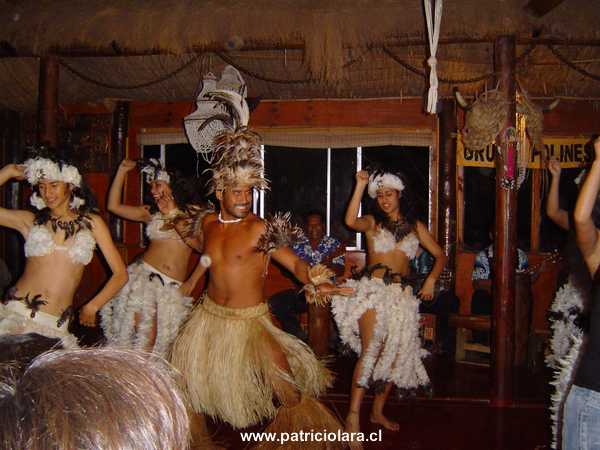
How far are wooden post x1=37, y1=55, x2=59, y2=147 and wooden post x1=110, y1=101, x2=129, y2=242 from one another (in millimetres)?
2311

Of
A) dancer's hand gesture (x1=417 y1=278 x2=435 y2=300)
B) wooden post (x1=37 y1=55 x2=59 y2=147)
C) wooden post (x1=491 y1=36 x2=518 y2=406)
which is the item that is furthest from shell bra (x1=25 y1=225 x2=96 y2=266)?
wooden post (x1=491 y1=36 x2=518 y2=406)

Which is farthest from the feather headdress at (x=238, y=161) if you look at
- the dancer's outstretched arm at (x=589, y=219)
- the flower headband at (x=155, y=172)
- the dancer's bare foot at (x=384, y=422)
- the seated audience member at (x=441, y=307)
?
the seated audience member at (x=441, y=307)

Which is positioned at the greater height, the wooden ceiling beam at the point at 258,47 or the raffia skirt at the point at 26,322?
the wooden ceiling beam at the point at 258,47

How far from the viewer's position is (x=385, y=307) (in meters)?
4.08

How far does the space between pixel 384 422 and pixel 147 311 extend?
6.87ft

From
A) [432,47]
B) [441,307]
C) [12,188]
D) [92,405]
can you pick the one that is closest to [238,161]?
[432,47]

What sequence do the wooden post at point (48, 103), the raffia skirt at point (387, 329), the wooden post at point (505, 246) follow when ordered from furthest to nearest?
the wooden post at point (48, 103), the wooden post at point (505, 246), the raffia skirt at point (387, 329)

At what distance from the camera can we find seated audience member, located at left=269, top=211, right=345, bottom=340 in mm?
6102

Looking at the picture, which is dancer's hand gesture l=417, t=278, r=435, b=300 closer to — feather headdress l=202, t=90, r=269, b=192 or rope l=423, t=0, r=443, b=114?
rope l=423, t=0, r=443, b=114

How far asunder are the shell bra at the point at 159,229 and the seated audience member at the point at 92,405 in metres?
3.97

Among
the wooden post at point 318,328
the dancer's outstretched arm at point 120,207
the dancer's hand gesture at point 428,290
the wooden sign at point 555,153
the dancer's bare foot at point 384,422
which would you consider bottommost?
the dancer's bare foot at point 384,422

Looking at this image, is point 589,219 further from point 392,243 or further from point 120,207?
point 120,207

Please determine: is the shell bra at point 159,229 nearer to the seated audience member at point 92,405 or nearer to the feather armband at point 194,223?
the feather armband at point 194,223

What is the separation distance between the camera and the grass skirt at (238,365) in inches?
132
